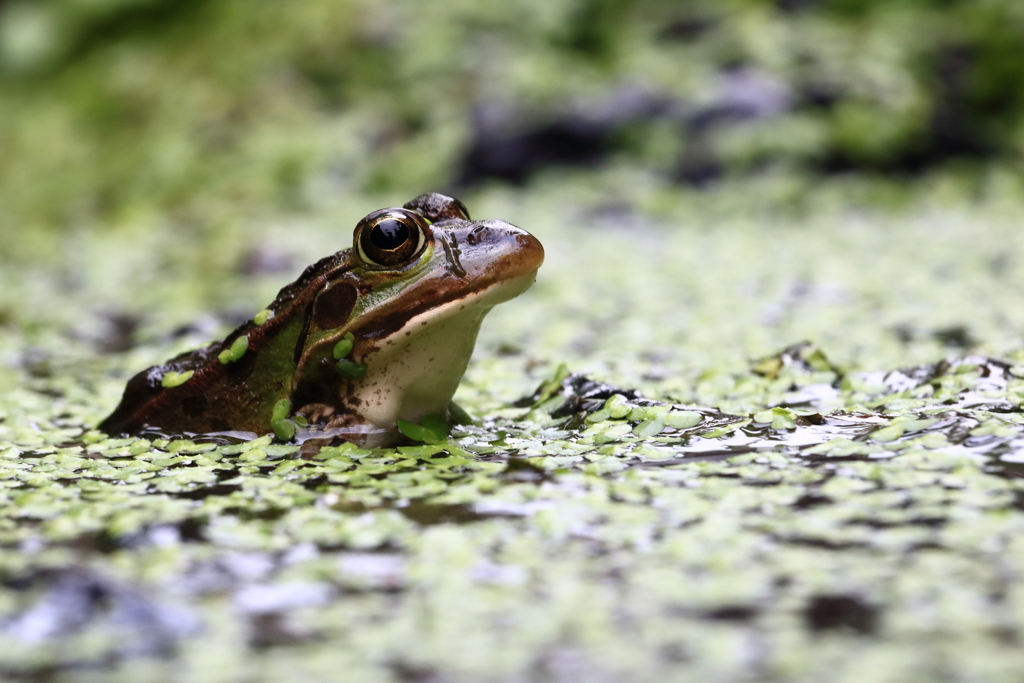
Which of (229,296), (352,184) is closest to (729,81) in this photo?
(352,184)

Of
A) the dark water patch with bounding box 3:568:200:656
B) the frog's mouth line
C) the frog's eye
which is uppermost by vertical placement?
the frog's eye

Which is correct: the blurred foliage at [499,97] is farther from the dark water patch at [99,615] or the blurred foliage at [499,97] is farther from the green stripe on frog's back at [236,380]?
the dark water patch at [99,615]

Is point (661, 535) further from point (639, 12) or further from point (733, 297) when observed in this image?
point (639, 12)

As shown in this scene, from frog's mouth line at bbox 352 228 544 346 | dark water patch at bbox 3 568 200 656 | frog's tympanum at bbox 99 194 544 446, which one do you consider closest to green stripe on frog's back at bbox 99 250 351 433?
frog's tympanum at bbox 99 194 544 446

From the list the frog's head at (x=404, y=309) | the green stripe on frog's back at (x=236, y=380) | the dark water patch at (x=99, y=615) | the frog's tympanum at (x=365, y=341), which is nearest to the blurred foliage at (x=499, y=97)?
the green stripe on frog's back at (x=236, y=380)

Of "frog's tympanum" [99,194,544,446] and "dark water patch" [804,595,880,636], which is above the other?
"frog's tympanum" [99,194,544,446]

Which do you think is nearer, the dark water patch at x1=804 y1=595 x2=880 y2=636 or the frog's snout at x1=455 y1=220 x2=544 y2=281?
the dark water patch at x1=804 y1=595 x2=880 y2=636

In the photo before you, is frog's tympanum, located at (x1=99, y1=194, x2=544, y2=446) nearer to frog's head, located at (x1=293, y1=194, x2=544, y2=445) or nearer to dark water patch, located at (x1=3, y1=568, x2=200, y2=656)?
frog's head, located at (x1=293, y1=194, x2=544, y2=445)
